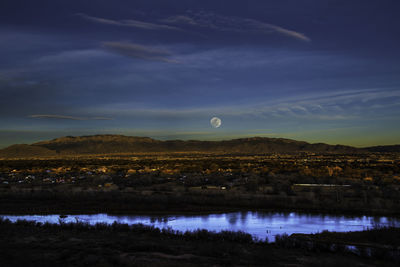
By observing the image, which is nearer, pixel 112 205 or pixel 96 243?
pixel 96 243

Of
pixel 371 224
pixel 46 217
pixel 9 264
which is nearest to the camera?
pixel 9 264

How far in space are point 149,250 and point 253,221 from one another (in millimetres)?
7759

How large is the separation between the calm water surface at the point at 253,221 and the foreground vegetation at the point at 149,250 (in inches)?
91.7

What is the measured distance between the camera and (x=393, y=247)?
12.6 meters

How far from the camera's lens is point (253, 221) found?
62.5ft

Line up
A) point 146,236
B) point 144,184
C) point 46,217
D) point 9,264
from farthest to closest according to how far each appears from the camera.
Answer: point 144,184, point 46,217, point 146,236, point 9,264

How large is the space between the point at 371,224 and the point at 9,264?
1545cm

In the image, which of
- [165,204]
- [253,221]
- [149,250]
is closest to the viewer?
[149,250]

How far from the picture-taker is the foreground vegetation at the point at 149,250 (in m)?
11.2

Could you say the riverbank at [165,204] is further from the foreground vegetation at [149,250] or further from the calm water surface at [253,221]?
the foreground vegetation at [149,250]

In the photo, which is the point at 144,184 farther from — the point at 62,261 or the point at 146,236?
the point at 62,261

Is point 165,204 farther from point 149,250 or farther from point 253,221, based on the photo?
point 149,250

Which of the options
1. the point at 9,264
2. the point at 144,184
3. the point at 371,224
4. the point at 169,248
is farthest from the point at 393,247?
the point at 144,184

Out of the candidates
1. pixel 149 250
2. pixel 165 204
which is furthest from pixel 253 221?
pixel 149 250
